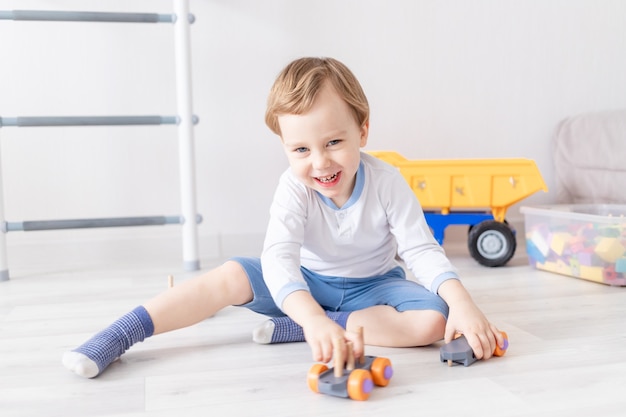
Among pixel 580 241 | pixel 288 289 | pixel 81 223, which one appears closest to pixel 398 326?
pixel 288 289

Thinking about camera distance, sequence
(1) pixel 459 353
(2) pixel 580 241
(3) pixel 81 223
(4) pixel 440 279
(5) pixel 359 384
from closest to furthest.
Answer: (5) pixel 359 384 < (1) pixel 459 353 < (4) pixel 440 279 < (2) pixel 580 241 < (3) pixel 81 223

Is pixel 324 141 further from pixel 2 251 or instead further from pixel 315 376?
pixel 2 251

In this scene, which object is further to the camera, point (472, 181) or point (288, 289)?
point (472, 181)

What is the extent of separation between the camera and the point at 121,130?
173 cm

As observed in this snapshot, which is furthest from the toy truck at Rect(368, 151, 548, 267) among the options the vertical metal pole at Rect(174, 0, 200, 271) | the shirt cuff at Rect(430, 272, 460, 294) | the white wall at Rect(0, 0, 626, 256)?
the shirt cuff at Rect(430, 272, 460, 294)

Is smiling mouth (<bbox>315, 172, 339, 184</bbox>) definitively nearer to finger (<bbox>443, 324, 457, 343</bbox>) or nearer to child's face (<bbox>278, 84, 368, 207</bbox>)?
child's face (<bbox>278, 84, 368, 207</bbox>)

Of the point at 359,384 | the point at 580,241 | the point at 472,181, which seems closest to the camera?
the point at 359,384

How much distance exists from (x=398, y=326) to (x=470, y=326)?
12 centimetres

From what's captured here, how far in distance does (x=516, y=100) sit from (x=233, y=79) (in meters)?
0.84

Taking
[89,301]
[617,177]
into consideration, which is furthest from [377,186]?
[617,177]

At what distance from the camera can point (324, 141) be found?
901mm

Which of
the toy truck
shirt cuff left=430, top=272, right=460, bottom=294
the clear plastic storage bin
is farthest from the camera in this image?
the toy truck

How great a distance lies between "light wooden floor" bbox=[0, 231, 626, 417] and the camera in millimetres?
738

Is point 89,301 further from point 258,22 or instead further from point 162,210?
point 258,22
